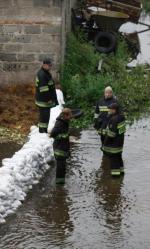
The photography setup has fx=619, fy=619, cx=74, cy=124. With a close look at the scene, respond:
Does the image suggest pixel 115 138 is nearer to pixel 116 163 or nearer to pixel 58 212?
pixel 116 163

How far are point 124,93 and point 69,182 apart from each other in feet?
21.3

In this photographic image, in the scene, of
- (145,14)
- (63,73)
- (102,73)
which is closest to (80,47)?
(102,73)

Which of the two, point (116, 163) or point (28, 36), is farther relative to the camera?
point (28, 36)

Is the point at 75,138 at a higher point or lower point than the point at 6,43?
lower

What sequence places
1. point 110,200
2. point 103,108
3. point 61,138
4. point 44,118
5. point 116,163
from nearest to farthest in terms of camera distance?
point 110,200 → point 61,138 → point 116,163 → point 103,108 → point 44,118

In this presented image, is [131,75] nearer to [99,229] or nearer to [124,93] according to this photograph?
[124,93]

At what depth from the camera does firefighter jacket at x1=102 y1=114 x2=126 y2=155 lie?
38.1ft

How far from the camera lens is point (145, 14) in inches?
1876

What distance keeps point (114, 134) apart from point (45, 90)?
2.47m

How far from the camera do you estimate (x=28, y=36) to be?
17.6 meters

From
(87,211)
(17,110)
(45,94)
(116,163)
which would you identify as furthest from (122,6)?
(87,211)

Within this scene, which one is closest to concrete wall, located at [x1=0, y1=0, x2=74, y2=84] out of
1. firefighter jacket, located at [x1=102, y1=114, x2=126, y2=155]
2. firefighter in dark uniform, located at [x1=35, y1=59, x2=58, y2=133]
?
firefighter in dark uniform, located at [x1=35, y1=59, x2=58, y2=133]

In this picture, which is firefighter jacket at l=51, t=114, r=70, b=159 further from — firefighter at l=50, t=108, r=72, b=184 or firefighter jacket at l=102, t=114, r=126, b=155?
firefighter jacket at l=102, t=114, r=126, b=155

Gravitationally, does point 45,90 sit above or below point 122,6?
below
